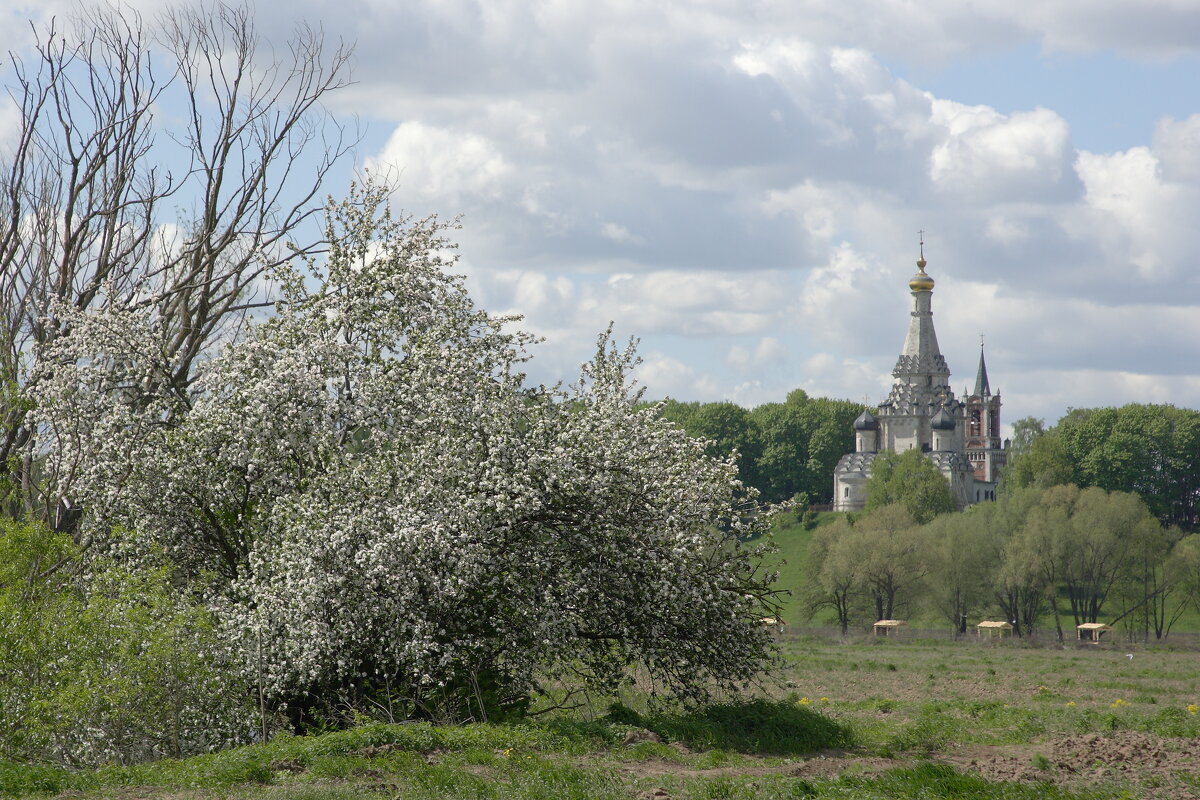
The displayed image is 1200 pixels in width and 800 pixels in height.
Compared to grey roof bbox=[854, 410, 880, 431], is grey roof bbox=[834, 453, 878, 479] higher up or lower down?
lower down

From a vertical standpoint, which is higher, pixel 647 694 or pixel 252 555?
pixel 252 555

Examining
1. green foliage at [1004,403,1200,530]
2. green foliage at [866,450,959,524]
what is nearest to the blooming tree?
green foliage at [866,450,959,524]

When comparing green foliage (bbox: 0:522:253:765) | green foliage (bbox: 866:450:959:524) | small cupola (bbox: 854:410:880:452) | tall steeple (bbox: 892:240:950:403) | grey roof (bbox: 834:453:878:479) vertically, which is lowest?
green foliage (bbox: 0:522:253:765)

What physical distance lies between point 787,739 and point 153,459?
10867 millimetres

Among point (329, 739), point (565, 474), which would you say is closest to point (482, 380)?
Answer: point (565, 474)

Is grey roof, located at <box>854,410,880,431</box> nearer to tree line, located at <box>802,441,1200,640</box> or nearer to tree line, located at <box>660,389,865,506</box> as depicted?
tree line, located at <box>660,389,865,506</box>

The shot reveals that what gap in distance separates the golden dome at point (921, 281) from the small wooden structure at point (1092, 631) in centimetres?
9672

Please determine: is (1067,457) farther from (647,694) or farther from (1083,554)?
(647,694)

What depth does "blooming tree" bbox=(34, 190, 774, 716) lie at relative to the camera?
62.3 feet

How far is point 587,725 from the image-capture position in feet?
62.9

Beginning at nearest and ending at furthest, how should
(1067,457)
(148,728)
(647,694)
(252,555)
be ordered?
(148,728) < (252,555) < (647,694) < (1067,457)

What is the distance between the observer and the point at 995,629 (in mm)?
73938

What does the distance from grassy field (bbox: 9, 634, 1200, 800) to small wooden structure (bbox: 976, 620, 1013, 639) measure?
148ft

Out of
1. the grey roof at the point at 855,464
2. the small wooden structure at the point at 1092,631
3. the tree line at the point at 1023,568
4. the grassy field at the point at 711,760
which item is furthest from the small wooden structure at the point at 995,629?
the grey roof at the point at 855,464
